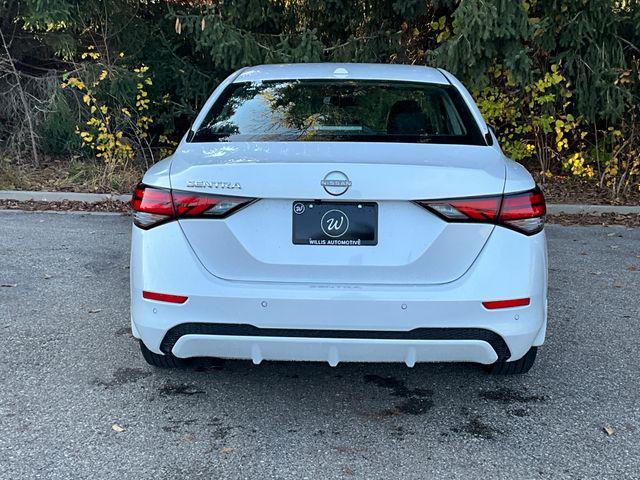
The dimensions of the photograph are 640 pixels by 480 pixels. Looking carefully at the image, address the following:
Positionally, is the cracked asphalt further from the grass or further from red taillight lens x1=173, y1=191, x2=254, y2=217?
the grass

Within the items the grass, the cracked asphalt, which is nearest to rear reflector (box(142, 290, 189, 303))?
the cracked asphalt

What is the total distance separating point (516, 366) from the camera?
3.26 metres

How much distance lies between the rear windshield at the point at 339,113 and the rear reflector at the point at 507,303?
833 mm

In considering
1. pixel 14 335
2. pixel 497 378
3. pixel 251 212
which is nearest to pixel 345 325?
pixel 251 212

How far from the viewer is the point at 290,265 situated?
108 inches

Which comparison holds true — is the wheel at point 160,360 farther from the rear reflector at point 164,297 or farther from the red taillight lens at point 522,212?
the red taillight lens at point 522,212

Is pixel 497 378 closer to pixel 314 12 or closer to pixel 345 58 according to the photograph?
pixel 345 58

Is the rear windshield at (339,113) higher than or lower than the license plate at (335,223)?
higher

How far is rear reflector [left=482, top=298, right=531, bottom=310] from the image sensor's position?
2748 mm

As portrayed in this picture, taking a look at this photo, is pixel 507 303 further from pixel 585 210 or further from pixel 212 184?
pixel 585 210

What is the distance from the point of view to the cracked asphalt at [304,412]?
9.02 feet

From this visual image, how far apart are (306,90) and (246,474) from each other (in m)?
2.08

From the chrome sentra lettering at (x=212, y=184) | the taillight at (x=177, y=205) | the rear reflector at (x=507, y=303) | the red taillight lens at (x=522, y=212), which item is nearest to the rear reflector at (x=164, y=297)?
the taillight at (x=177, y=205)

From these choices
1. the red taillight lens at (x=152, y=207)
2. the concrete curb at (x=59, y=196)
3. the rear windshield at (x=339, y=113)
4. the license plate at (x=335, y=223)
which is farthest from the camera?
the concrete curb at (x=59, y=196)
